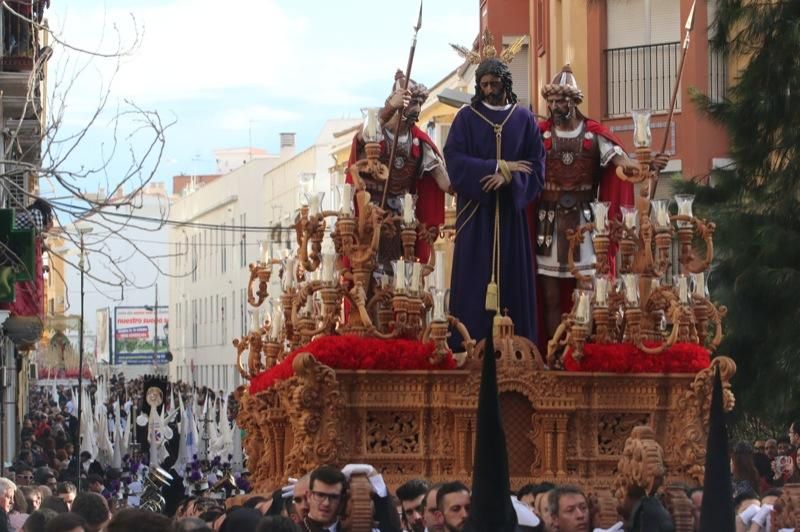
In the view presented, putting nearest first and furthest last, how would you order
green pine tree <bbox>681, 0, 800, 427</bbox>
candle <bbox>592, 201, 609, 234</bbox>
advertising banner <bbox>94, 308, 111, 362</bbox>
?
1. candle <bbox>592, 201, 609, 234</bbox>
2. green pine tree <bbox>681, 0, 800, 427</bbox>
3. advertising banner <bbox>94, 308, 111, 362</bbox>

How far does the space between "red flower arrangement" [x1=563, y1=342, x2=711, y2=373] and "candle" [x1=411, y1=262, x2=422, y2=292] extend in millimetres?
1123

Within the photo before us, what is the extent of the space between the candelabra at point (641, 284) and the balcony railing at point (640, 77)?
45.1ft

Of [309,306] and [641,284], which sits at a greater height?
[641,284]

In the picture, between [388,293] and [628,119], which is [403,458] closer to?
[388,293]

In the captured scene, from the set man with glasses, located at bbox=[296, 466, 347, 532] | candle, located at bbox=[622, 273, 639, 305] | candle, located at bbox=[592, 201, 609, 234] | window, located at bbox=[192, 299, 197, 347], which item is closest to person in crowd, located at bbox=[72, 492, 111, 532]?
man with glasses, located at bbox=[296, 466, 347, 532]

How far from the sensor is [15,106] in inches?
1233

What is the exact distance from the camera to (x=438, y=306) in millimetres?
14602

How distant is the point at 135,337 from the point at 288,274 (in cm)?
7669

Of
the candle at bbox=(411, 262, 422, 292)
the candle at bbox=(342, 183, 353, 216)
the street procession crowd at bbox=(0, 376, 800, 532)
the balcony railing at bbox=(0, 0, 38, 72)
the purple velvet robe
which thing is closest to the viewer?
the street procession crowd at bbox=(0, 376, 800, 532)

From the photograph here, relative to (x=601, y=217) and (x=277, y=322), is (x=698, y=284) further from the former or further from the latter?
(x=277, y=322)

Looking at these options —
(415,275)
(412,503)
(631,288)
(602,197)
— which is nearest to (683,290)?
(631,288)

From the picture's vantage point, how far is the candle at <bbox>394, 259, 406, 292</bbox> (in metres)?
14.7

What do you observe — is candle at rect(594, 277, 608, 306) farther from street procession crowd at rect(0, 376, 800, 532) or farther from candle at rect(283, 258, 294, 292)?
candle at rect(283, 258, 294, 292)

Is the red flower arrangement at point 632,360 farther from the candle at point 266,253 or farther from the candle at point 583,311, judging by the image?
the candle at point 266,253
